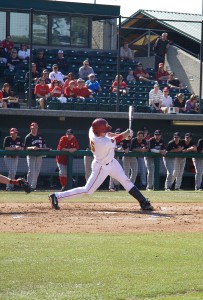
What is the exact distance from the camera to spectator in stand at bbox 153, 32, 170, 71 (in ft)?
90.2

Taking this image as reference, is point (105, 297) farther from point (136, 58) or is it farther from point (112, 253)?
point (136, 58)

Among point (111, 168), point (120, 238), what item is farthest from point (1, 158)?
point (120, 238)

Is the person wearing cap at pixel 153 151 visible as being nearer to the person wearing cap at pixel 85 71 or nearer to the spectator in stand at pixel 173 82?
the person wearing cap at pixel 85 71

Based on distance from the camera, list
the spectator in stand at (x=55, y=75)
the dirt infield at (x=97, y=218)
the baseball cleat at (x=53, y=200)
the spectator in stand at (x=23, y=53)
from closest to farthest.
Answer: the dirt infield at (x=97, y=218) < the baseball cleat at (x=53, y=200) < the spectator in stand at (x=55, y=75) < the spectator in stand at (x=23, y=53)

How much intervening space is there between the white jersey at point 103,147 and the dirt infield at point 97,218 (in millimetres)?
883

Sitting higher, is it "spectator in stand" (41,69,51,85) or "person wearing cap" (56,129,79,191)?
"spectator in stand" (41,69,51,85)

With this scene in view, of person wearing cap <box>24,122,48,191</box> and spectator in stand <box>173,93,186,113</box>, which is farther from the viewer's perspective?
spectator in stand <box>173,93,186,113</box>

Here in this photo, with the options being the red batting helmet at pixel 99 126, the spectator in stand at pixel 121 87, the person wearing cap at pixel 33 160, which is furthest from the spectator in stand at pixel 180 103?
the red batting helmet at pixel 99 126

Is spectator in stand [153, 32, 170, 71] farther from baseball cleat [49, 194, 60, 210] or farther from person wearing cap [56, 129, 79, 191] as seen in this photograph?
baseball cleat [49, 194, 60, 210]

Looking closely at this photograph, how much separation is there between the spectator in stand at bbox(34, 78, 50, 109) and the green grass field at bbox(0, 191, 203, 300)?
1179cm

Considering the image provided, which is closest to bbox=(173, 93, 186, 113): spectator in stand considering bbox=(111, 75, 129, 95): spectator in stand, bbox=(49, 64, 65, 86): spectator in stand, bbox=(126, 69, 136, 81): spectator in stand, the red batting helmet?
bbox=(111, 75, 129, 95): spectator in stand

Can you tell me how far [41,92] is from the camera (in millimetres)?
22078

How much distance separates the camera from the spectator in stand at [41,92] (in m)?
21.9

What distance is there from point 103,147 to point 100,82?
11.8 m
